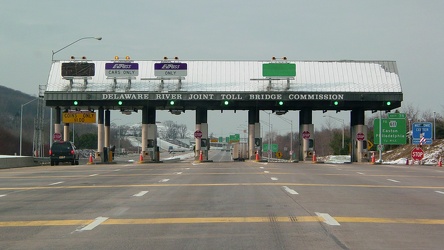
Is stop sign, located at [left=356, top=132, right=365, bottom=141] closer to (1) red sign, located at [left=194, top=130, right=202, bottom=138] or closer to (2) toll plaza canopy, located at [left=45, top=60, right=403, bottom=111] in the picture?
(2) toll plaza canopy, located at [left=45, top=60, right=403, bottom=111]

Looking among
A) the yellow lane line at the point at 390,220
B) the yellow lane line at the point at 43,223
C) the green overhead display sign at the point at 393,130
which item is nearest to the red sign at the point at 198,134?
the green overhead display sign at the point at 393,130

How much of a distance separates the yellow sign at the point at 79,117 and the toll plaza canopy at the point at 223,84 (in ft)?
9.21

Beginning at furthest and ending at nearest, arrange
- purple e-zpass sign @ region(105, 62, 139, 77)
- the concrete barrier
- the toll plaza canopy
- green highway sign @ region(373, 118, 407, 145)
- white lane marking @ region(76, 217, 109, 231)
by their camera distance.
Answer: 1. green highway sign @ region(373, 118, 407, 145)
2. purple e-zpass sign @ region(105, 62, 139, 77)
3. the toll plaza canopy
4. the concrete barrier
5. white lane marking @ region(76, 217, 109, 231)

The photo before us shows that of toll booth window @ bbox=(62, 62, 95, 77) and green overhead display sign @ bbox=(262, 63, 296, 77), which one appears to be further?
green overhead display sign @ bbox=(262, 63, 296, 77)

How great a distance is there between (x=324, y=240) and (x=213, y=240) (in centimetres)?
187

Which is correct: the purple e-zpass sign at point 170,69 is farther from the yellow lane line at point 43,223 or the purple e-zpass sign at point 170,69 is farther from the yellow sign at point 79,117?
the yellow lane line at point 43,223

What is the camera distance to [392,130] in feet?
175

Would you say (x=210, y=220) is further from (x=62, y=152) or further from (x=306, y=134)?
(x=306, y=134)

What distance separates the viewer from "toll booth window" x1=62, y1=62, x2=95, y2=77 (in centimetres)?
4938

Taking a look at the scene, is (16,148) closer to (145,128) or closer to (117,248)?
(145,128)

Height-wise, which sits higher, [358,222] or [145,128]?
[145,128]

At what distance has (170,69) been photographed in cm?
4962

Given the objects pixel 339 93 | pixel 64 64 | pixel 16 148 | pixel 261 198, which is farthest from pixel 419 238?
pixel 16 148

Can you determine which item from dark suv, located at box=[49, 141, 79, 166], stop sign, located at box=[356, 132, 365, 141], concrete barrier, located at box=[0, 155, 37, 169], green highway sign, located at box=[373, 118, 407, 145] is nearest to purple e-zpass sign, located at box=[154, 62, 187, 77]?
dark suv, located at box=[49, 141, 79, 166]
